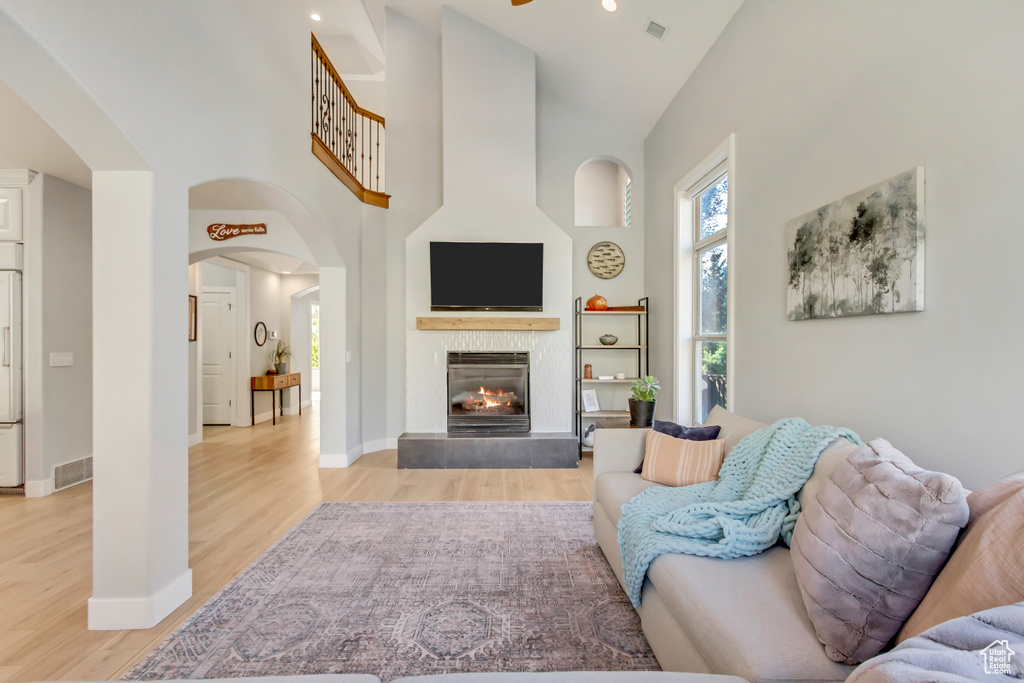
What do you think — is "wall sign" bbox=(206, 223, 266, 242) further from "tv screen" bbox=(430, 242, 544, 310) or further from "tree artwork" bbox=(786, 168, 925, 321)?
"tree artwork" bbox=(786, 168, 925, 321)

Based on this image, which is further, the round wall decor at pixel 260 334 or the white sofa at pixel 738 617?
the round wall decor at pixel 260 334

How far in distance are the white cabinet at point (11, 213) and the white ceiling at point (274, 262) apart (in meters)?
2.46

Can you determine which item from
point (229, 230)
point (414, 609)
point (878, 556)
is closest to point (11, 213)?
point (229, 230)

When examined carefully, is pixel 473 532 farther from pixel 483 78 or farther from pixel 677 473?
pixel 483 78

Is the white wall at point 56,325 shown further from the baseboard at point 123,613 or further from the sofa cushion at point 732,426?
the sofa cushion at point 732,426

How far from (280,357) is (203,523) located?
16.2 feet

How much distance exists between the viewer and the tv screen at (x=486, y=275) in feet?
15.7

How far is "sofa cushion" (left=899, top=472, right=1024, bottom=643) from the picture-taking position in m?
0.93

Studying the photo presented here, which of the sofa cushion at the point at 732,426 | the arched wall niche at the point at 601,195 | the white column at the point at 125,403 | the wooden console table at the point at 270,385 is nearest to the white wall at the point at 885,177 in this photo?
the sofa cushion at the point at 732,426

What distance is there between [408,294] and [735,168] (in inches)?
124

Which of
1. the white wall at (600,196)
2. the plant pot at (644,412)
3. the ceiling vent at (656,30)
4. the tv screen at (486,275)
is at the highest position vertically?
the ceiling vent at (656,30)

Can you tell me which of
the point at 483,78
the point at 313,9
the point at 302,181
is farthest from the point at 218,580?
the point at 313,9

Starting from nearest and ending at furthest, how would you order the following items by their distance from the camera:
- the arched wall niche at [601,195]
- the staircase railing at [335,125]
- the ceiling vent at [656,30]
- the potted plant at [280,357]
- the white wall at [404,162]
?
1. the ceiling vent at [656,30]
2. the staircase railing at [335,125]
3. the white wall at [404,162]
4. the arched wall niche at [601,195]
5. the potted plant at [280,357]

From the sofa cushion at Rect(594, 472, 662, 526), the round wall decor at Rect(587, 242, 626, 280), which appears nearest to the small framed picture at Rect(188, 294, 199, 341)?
the round wall decor at Rect(587, 242, 626, 280)
